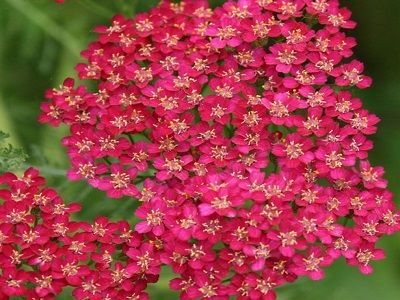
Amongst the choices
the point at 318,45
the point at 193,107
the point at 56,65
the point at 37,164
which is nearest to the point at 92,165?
the point at 193,107

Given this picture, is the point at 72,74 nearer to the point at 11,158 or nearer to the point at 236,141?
the point at 11,158

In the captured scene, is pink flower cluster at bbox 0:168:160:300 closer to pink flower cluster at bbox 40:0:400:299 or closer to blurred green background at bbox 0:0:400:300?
pink flower cluster at bbox 40:0:400:299

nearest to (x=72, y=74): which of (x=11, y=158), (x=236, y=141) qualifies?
(x=11, y=158)

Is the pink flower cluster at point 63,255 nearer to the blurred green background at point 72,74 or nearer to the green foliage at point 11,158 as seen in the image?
the green foliage at point 11,158

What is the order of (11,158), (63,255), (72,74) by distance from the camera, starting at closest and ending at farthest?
1. (63,255)
2. (11,158)
3. (72,74)

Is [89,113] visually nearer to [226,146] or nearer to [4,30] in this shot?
[226,146]
